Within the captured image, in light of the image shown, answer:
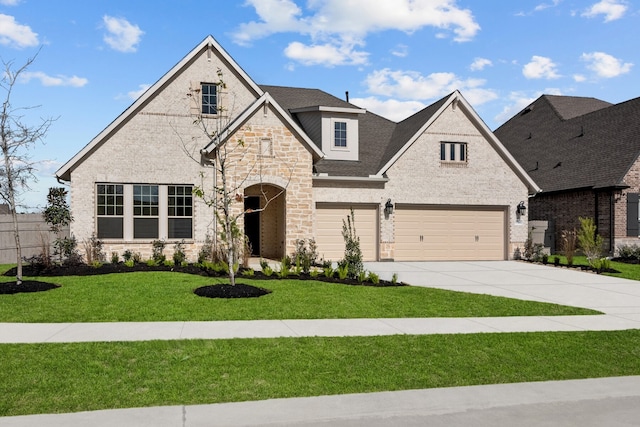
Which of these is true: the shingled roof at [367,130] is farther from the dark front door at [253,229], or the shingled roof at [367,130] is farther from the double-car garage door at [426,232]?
the dark front door at [253,229]

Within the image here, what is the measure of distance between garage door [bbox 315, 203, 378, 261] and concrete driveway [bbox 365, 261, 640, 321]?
4.69 ft

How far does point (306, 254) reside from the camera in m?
19.6

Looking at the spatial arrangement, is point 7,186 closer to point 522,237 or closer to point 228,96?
point 228,96

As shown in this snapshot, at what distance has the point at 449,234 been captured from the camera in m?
24.2

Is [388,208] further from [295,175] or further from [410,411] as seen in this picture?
[410,411]

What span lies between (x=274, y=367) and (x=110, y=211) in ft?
50.0

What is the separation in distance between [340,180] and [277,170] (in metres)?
3.05

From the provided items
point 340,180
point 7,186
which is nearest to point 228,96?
point 340,180

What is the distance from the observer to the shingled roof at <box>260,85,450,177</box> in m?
23.6

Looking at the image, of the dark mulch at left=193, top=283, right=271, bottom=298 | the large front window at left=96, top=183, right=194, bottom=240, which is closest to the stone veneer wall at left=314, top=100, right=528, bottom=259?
the large front window at left=96, top=183, right=194, bottom=240

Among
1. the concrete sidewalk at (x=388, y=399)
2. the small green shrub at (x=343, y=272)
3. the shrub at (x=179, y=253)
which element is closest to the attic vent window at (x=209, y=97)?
the shrub at (x=179, y=253)

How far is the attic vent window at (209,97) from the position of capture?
70.0 feet

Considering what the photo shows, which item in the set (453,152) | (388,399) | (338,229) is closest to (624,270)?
(453,152)

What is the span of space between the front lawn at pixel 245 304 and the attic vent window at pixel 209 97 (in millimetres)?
9081
